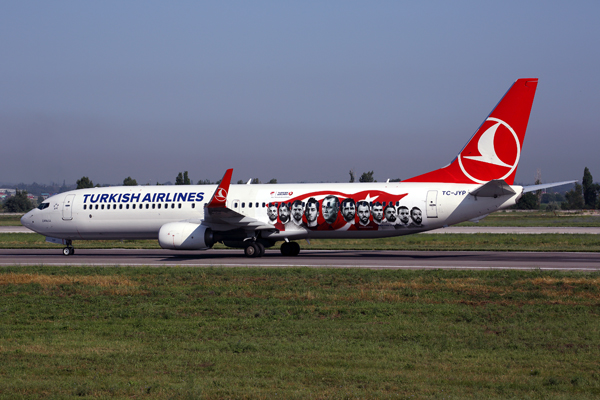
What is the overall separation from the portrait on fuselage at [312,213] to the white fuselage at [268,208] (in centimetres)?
5

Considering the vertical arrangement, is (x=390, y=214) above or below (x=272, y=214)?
below

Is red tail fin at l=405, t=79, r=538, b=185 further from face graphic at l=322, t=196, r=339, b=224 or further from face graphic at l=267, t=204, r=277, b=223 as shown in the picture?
face graphic at l=267, t=204, r=277, b=223

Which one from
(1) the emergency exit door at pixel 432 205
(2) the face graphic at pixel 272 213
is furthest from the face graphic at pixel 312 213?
(1) the emergency exit door at pixel 432 205

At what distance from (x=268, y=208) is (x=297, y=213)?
1.58m

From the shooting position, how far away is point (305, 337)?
11.1 meters

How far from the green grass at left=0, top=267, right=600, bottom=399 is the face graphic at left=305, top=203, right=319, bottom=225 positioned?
873 cm

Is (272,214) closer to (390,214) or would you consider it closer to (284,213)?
(284,213)

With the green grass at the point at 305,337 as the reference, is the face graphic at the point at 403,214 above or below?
above

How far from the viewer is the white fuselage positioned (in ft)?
87.6

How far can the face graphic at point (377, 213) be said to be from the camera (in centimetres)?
2730

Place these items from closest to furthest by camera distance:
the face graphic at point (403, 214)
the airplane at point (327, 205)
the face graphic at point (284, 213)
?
the airplane at point (327, 205) < the face graphic at point (403, 214) < the face graphic at point (284, 213)

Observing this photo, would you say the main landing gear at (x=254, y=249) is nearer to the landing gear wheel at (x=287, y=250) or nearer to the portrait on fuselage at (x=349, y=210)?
the landing gear wheel at (x=287, y=250)

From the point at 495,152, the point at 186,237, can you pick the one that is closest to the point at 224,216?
the point at 186,237

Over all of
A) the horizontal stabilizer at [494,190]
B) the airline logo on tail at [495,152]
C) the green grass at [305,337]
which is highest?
the airline logo on tail at [495,152]
